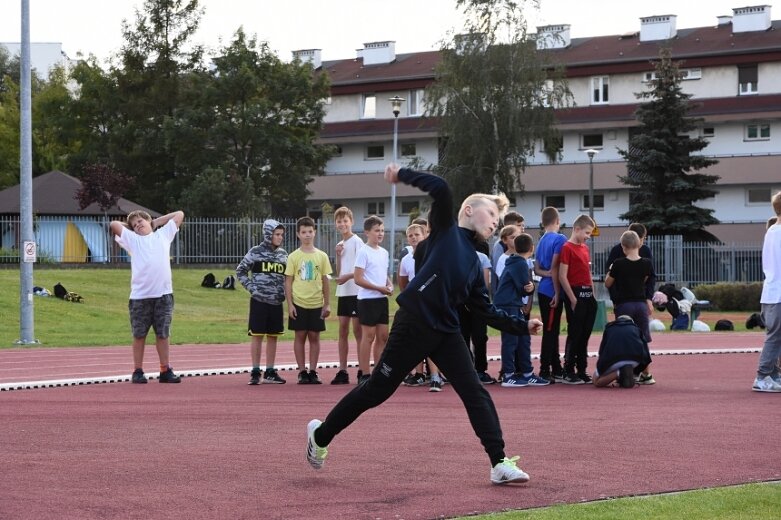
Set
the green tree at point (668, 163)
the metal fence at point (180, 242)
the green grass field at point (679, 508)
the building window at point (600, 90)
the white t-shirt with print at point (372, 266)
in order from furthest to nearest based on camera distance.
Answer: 1. the building window at point (600, 90)
2. the green tree at point (668, 163)
3. the metal fence at point (180, 242)
4. the white t-shirt with print at point (372, 266)
5. the green grass field at point (679, 508)

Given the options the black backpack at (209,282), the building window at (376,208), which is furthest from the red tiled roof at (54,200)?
the building window at (376,208)

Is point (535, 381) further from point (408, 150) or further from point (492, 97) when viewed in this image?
point (408, 150)

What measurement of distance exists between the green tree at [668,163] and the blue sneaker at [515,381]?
136 ft

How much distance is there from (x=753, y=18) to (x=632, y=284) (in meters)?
58.9

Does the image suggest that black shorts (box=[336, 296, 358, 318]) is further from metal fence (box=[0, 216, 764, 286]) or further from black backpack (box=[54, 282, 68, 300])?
metal fence (box=[0, 216, 764, 286])

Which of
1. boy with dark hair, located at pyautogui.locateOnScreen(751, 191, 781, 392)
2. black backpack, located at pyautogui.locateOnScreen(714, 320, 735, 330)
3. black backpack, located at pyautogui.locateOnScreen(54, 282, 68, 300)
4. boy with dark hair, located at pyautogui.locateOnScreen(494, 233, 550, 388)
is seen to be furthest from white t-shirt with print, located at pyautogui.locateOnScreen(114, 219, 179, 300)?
black backpack, located at pyautogui.locateOnScreen(54, 282, 68, 300)

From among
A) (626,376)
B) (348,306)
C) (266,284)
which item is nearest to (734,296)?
(626,376)

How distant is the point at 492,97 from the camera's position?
189 ft

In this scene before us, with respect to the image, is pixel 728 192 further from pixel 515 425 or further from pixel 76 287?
pixel 515 425

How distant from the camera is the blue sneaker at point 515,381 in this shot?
14.5 metres

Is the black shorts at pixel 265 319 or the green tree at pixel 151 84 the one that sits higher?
the green tree at pixel 151 84

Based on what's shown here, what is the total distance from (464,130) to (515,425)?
47293 millimetres

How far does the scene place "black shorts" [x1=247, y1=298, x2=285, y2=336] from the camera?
49.0 ft

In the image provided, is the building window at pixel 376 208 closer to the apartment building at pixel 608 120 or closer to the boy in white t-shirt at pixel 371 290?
the apartment building at pixel 608 120
